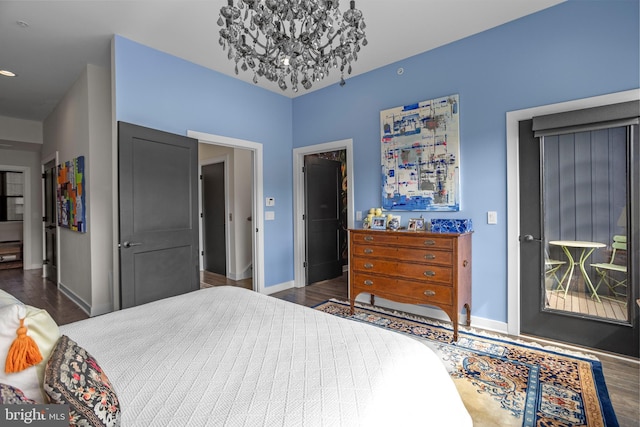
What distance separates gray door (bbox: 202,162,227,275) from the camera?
5.45 meters

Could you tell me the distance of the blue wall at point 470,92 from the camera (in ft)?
Answer: 8.07

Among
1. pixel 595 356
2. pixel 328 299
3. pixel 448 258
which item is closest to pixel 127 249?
pixel 328 299

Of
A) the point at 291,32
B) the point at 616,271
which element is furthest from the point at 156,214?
the point at 616,271

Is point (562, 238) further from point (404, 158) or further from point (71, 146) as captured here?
point (71, 146)

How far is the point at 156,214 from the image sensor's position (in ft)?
9.68

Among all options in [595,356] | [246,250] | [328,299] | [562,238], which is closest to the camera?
[595,356]

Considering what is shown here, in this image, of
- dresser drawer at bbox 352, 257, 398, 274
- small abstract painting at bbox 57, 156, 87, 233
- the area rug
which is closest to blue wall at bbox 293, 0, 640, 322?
the area rug

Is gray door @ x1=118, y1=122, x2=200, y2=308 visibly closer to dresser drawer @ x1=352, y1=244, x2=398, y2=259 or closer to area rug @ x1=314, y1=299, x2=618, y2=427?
dresser drawer @ x1=352, y1=244, x2=398, y2=259

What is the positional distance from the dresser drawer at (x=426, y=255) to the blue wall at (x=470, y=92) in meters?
0.53

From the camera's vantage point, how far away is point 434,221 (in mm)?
3121

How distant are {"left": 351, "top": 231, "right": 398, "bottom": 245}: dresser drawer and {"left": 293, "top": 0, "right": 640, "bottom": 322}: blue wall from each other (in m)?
0.51

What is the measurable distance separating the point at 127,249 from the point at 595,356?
3.94 meters

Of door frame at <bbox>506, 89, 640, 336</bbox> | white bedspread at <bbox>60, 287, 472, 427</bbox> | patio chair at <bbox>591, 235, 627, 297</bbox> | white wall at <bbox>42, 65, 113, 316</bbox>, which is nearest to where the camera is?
white bedspread at <bbox>60, 287, 472, 427</bbox>

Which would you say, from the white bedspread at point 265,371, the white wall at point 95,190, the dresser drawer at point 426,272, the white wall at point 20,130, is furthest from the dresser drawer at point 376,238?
the white wall at point 20,130
